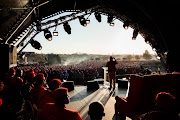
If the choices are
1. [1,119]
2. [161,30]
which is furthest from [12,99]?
[161,30]

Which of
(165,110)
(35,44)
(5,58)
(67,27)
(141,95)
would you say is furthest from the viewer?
(35,44)

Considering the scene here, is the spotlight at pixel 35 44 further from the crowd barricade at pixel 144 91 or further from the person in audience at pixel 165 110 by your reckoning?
the person in audience at pixel 165 110

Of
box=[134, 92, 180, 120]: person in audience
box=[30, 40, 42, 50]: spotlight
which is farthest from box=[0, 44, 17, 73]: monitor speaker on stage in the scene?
box=[134, 92, 180, 120]: person in audience

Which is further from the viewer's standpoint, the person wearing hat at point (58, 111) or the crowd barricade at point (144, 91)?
the crowd barricade at point (144, 91)

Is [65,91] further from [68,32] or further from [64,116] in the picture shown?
[68,32]

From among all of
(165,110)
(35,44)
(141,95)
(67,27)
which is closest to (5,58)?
(35,44)

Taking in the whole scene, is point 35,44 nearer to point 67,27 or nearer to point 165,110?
point 67,27

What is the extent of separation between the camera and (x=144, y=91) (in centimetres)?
325

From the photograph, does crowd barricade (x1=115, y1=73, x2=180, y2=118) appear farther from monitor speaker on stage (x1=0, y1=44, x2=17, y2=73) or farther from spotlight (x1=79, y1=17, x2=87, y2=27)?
spotlight (x1=79, y1=17, x2=87, y2=27)

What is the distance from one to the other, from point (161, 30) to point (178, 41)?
86.2 inches

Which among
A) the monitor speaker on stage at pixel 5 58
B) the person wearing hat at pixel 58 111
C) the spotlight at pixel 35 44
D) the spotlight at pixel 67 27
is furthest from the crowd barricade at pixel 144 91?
the spotlight at pixel 35 44

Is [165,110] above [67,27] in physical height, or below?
below

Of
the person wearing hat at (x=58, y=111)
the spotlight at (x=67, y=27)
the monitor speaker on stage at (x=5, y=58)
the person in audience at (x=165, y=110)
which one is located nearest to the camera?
the person in audience at (x=165, y=110)

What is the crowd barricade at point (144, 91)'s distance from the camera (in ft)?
10.6
